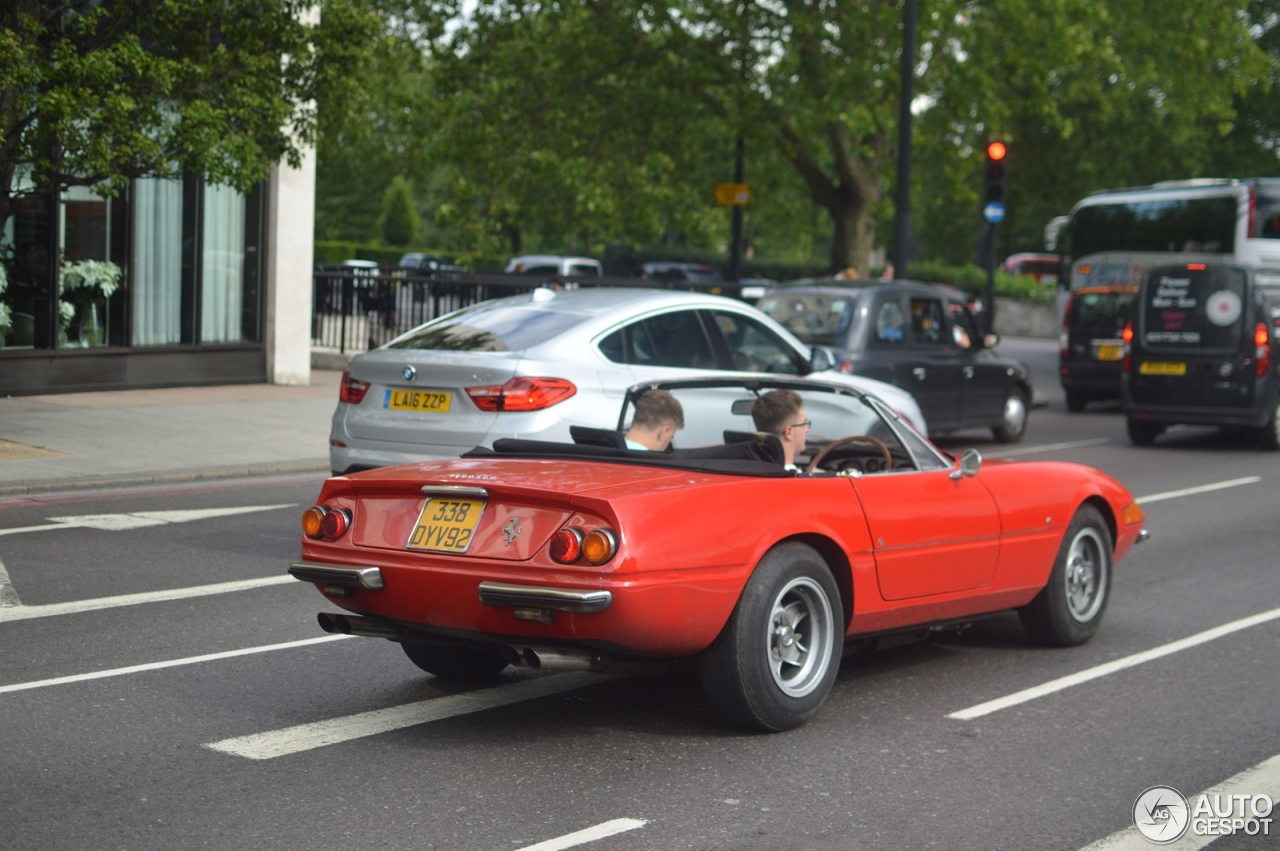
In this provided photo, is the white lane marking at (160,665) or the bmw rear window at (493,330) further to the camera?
the bmw rear window at (493,330)

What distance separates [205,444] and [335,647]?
7462 mm

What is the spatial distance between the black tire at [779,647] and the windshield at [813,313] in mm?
9366

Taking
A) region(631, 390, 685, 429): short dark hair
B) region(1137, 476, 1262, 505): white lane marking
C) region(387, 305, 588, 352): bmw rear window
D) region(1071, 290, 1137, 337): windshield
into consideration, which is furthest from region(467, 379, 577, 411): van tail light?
region(1071, 290, 1137, 337): windshield

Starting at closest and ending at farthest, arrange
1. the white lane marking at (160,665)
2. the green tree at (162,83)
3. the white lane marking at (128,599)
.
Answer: the white lane marking at (160,665) < the white lane marking at (128,599) < the green tree at (162,83)

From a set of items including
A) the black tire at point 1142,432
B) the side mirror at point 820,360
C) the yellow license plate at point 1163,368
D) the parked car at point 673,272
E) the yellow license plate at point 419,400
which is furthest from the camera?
the parked car at point 673,272

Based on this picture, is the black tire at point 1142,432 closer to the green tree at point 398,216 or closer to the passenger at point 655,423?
the passenger at point 655,423

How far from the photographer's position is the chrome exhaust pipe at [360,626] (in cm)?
534

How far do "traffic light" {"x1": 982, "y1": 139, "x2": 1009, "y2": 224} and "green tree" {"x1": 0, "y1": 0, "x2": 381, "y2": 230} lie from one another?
11.0 metres

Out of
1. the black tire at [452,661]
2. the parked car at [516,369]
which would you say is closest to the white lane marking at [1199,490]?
the parked car at [516,369]

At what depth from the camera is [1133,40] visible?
28516 mm

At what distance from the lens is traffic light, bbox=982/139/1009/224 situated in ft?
70.9

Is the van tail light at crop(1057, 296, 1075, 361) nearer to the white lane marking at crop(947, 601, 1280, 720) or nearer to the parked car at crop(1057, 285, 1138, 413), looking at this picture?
the parked car at crop(1057, 285, 1138, 413)

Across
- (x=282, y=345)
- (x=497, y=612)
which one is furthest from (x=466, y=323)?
(x=282, y=345)

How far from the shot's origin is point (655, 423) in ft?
20.3
